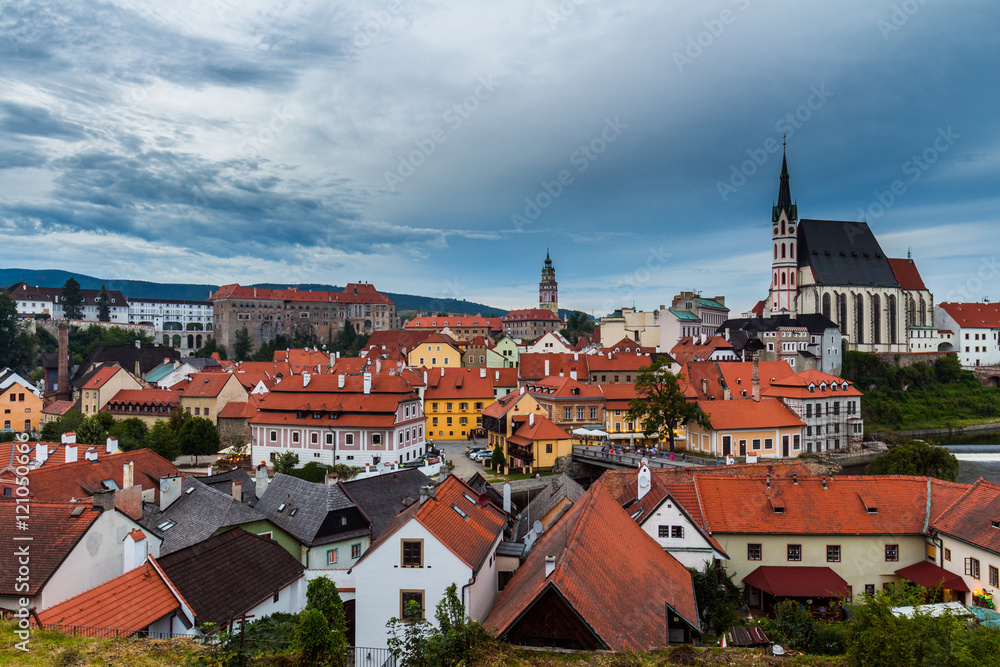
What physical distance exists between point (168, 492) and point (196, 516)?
243 cm

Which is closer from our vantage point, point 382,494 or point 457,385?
point 382,494

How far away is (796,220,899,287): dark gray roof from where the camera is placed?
92.6 meters

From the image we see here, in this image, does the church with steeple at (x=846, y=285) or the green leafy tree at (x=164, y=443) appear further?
the church with steeple at (x=846, y=285)

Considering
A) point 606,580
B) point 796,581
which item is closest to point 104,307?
point 796,581

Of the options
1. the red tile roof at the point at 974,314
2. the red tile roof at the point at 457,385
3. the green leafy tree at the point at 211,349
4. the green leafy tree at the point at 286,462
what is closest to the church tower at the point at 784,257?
the red tile roof at the point at 974,314

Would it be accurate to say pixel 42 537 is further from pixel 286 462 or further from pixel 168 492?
pixel 286 462

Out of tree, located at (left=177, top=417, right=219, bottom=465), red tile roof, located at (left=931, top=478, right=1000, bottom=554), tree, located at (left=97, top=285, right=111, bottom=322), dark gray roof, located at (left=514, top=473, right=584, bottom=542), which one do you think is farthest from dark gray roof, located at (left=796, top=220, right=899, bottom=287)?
tree, located at (left=97, top=285, right=111, bottom=322)

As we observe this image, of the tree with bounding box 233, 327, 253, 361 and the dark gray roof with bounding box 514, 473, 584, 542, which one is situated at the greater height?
the tree with bounding box 233, 327, 253, 361

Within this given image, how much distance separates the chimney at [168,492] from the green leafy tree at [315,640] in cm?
1572

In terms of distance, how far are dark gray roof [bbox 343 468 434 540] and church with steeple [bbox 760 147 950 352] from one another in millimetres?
77349

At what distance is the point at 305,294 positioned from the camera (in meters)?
145

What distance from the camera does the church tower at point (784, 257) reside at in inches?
3666

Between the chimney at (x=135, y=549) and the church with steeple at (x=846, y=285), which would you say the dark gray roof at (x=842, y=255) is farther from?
the chimney at (x=135, y=549)

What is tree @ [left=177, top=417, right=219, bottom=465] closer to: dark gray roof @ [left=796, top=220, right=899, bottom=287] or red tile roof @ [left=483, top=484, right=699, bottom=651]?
red tile roof @ [left=483, top=484, right=699, bottom=651]
